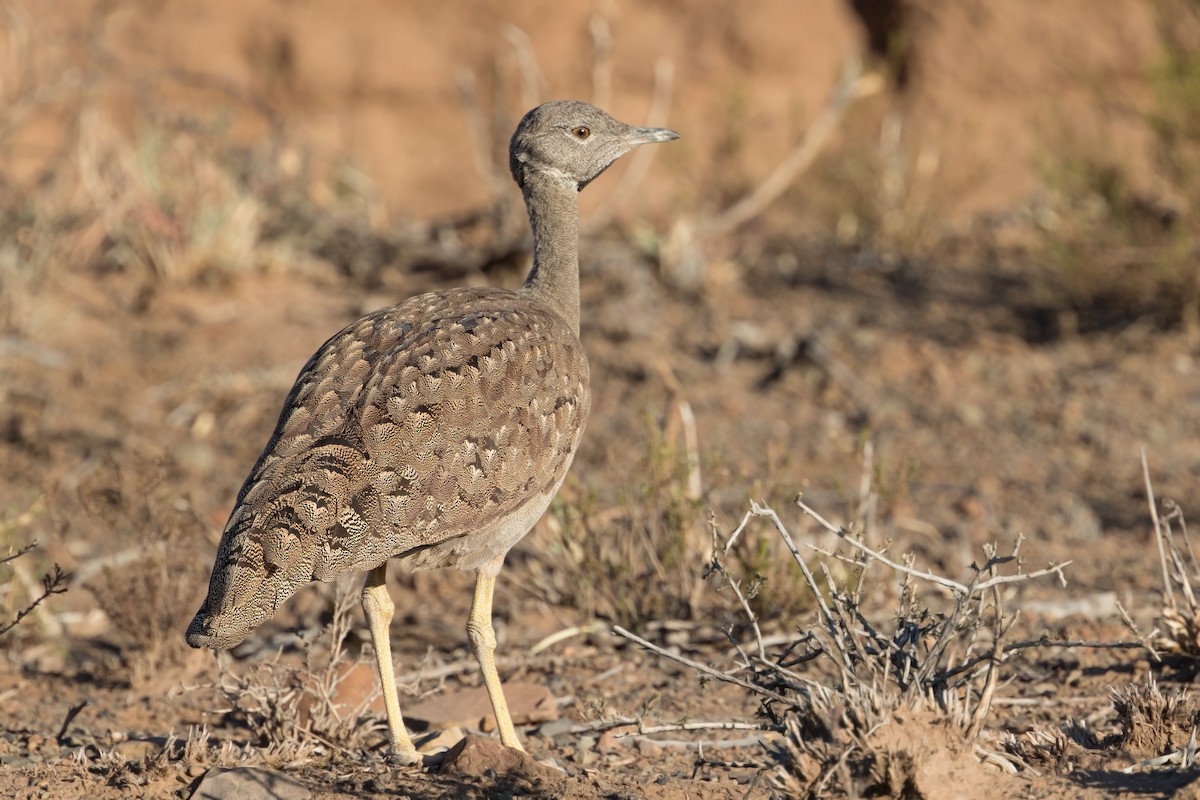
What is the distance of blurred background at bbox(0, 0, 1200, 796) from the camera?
621 centimetres

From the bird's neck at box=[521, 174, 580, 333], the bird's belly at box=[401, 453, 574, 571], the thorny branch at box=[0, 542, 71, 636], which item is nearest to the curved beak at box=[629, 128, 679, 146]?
the bird's neck at box=[521, 174, 580, 333]

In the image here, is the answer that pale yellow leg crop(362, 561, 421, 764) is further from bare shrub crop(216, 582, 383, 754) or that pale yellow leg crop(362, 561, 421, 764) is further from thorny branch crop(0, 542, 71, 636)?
thorny branch crop(0, 542, 71, 636)

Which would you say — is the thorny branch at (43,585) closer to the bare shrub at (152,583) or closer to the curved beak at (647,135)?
the bare shrub at (152,583)

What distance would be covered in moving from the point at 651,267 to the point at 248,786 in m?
6.97

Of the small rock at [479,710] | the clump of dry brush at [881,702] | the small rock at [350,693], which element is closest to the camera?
the clump of dry brush at [881,702]

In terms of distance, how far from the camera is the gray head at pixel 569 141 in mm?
5277

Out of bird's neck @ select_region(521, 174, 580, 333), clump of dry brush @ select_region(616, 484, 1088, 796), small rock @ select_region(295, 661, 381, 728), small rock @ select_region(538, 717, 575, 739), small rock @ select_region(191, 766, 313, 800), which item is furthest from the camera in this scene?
bird's neck @ select_region(521, 174, 580, 333)

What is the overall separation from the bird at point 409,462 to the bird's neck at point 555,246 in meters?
0.14

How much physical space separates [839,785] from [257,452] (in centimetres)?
552

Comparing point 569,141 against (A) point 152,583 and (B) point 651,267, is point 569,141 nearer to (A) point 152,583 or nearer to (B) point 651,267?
(A) point 152,583

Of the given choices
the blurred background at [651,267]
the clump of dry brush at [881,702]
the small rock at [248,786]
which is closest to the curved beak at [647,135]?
the blurred background at [651,267]

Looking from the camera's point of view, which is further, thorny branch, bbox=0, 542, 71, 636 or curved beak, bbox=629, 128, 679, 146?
curved beak, bbox=629, 128, 679, 146

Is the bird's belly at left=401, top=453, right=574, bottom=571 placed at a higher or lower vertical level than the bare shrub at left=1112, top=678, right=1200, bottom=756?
higher

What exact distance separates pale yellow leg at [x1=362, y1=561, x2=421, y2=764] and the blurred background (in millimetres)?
1297
